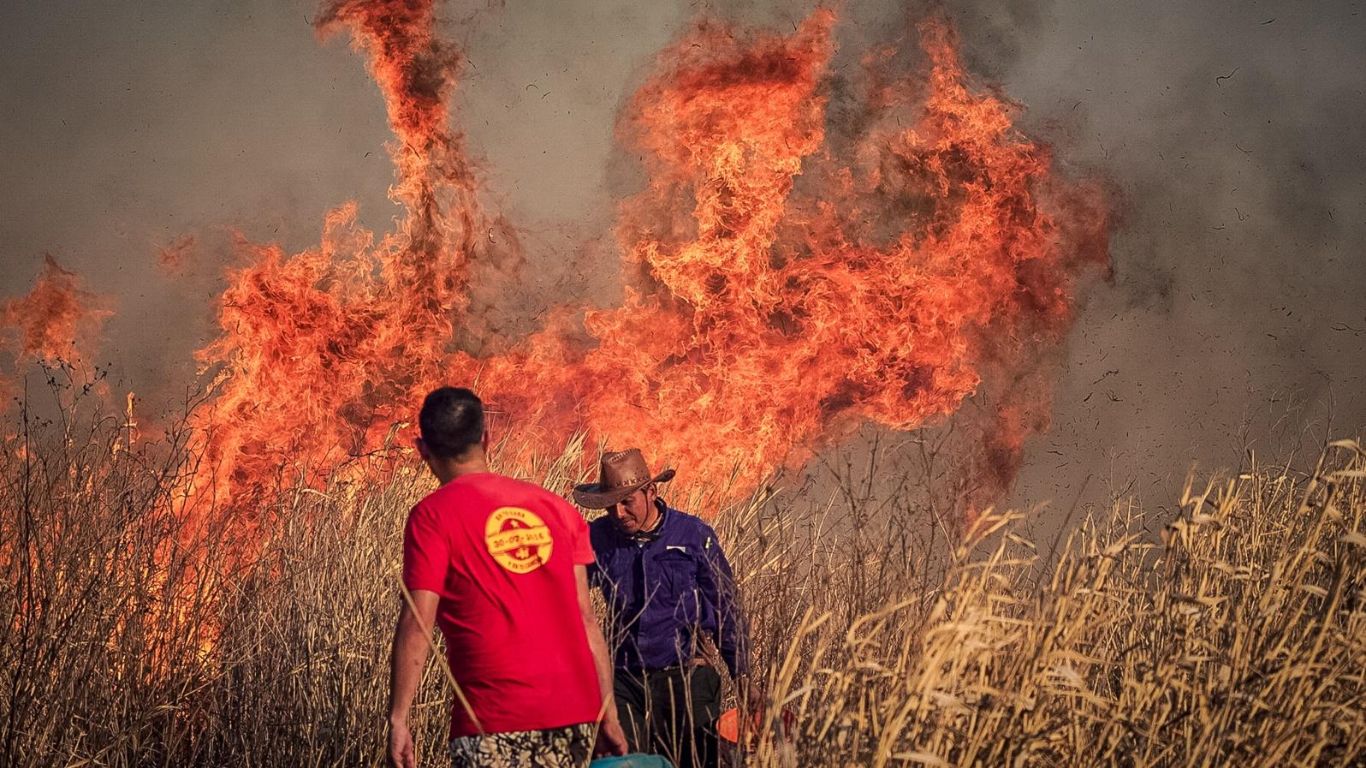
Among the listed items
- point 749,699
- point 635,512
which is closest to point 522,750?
point 749,699

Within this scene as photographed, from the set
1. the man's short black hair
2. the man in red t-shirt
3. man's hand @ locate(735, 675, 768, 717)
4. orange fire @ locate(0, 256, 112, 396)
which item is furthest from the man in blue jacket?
orange fire @ locate(0, 256, 112, 396)

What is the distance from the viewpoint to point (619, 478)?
16.5ft

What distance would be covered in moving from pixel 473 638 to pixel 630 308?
323 inches

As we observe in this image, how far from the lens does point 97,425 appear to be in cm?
487

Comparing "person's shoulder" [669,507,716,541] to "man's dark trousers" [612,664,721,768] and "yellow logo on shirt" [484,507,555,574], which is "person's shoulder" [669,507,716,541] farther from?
"yellow logo on shirt" [484,507,555,574]

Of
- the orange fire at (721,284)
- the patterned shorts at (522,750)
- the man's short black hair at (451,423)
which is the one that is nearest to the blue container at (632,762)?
the patterned shorts at (522,750)

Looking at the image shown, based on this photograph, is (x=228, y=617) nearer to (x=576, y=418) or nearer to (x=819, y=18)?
(x=576, y=418)

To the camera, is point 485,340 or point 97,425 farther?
point 485,340

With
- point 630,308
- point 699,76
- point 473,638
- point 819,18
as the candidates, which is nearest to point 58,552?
point 473,638

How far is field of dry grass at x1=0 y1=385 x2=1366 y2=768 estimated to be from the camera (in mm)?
3105

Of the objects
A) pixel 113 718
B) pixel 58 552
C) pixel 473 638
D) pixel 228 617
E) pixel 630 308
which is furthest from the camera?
pixel 630 308

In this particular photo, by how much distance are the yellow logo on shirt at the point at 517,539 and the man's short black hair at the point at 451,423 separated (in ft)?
0.69

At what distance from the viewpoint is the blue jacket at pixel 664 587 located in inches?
191

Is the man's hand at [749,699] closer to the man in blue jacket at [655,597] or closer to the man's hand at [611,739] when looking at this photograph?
the man's hand at [611,739]
